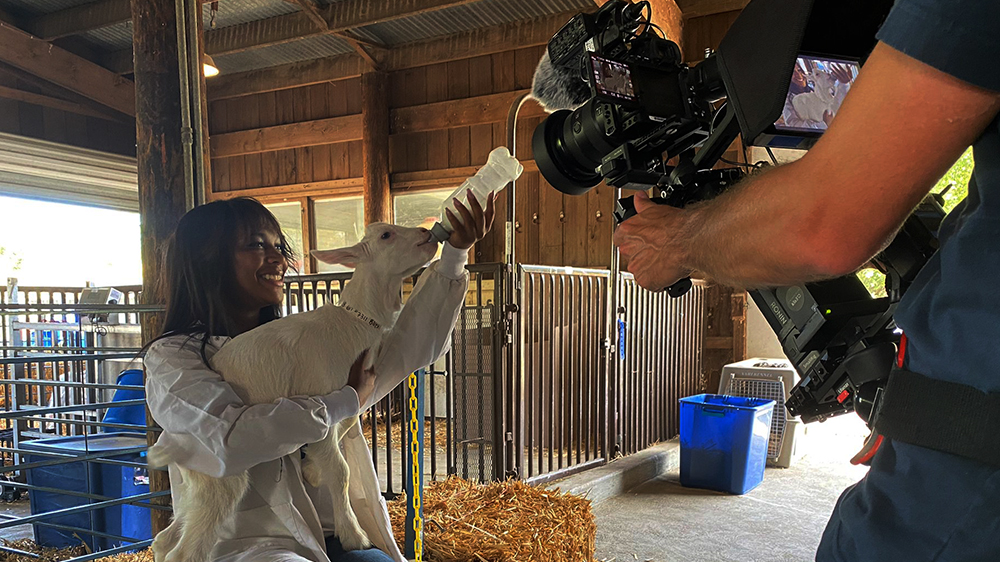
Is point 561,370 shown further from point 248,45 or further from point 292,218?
point 292,218

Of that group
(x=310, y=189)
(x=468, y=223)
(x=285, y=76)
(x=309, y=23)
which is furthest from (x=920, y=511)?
(x=285, y=76)

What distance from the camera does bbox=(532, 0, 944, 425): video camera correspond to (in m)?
0.83

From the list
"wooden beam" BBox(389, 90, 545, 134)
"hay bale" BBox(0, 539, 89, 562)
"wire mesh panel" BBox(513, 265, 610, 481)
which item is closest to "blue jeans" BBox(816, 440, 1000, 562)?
"wire mesh panel" BBox(513, 265, 610, 481)

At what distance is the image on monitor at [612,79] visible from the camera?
39.9 inches

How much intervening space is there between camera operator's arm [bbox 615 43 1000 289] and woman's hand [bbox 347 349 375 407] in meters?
1.14

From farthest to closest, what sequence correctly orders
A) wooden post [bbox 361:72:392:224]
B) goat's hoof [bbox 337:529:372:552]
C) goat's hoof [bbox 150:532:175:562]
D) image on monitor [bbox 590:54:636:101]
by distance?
wooden post [bbox 361:72:392:224] → goat's hoof [bbox 337:529:372:552] → goat's hoof [bbox 150:532:175:562] → image on monitor [bbox 590:54:636:101]

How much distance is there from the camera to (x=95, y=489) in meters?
3.47

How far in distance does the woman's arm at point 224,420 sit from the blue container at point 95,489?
2.12 m

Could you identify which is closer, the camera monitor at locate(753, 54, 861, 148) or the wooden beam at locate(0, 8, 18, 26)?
the camera monitor at locate(753, 54, 861, 148)

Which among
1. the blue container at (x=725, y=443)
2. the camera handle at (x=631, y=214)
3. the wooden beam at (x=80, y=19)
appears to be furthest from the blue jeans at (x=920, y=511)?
the wooden beam at (x=80, y=19)

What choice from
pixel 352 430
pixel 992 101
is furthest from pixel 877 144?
pixel 352 430

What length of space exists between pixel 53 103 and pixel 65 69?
63cm

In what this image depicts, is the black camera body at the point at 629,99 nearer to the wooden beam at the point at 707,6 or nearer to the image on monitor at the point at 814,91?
the image on monitor at the point at 814,91

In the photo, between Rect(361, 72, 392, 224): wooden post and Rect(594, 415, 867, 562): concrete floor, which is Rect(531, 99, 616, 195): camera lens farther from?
Rect(361, 72, 392, 224): wooden post
